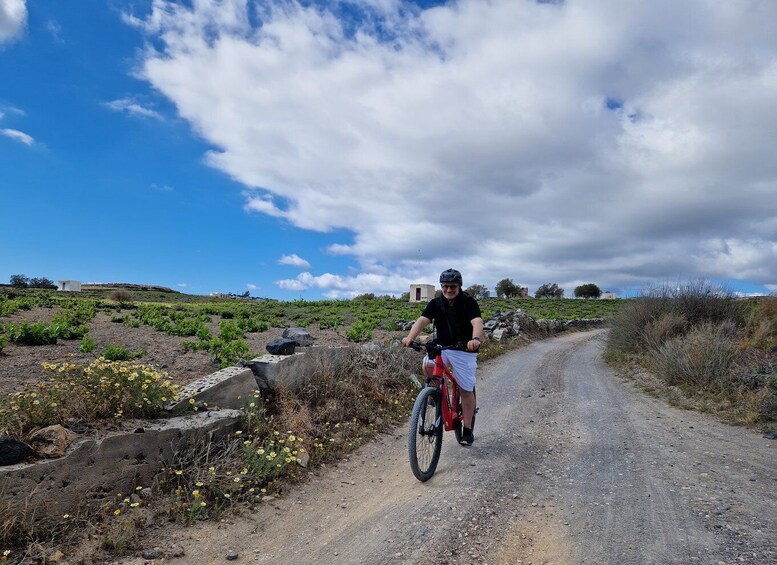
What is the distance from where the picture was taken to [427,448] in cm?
560

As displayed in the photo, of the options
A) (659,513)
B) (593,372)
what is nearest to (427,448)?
(659,513)

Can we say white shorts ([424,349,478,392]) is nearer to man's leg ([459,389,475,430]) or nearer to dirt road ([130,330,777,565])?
man's leg ([459,389,475,430])

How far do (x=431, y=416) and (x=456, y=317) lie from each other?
1.27 m

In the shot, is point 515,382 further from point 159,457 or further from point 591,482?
point 159,457

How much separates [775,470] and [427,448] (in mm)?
4263

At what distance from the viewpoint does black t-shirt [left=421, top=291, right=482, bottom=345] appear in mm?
5965

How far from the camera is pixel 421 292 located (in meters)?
52.3

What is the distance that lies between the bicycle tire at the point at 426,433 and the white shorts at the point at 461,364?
37 cm

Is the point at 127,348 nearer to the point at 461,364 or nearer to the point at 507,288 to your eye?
the point at 461,364

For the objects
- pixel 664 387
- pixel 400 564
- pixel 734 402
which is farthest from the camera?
pixel 664 387

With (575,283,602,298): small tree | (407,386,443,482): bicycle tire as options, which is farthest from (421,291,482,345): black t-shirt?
(575,283,602,298): small tree

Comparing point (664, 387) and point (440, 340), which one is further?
point (664, 387)

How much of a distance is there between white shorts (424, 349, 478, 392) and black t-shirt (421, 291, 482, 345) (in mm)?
175

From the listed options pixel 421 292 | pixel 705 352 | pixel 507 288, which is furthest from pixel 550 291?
pixel 705 352
